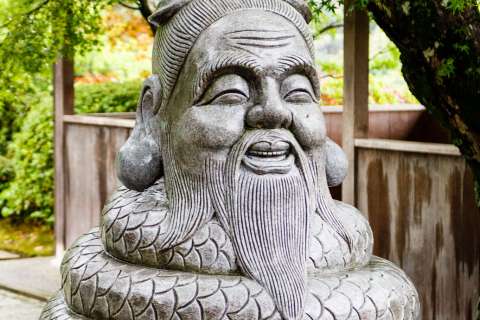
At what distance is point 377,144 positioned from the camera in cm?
506

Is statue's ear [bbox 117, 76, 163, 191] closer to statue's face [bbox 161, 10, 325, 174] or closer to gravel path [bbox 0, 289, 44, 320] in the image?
statue's face [bbox 161, 10, 325, 174]

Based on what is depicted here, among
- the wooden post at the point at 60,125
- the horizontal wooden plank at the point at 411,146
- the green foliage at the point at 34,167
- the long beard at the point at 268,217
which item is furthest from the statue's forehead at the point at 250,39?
the green foliage at the point at 34,167

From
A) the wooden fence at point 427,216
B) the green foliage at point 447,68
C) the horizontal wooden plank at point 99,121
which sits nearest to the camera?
the green foliage at point 447,68

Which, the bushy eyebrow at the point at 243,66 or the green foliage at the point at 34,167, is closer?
the bushy eyebrow at the point at 243,66

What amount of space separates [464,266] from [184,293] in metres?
2.65

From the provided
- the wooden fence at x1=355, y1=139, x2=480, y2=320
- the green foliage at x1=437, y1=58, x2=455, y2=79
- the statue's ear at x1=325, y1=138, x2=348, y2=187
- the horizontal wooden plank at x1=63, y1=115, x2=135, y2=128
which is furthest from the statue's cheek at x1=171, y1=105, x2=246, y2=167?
the horizontal wooden plank at x1=63, y1=115, x2=135, y2=128

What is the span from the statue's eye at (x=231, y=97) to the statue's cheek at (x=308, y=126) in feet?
0.55

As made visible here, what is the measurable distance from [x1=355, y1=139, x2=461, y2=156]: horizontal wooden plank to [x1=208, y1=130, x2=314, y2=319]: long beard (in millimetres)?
2297

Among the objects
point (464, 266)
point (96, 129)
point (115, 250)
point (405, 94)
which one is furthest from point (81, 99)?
point (115, 250)

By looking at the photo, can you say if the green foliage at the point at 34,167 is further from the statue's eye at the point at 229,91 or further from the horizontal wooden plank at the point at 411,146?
the statue's eye at the point at 229,91

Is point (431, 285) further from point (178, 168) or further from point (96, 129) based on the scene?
point (96, 129)

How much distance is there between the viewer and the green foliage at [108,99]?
8711mm

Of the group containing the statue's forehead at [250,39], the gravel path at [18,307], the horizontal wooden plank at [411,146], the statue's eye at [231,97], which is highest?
the statue's forehead at [250,39]

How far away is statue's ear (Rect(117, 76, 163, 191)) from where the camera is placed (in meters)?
2.78
